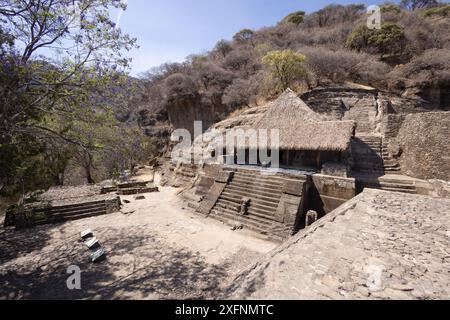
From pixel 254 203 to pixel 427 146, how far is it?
7305 mm

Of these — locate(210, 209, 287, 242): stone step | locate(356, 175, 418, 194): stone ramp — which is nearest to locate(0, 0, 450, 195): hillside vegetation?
locate(210, 209, 287, 242): stone step

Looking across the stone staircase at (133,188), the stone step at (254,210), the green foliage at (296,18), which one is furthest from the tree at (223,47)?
the stone step at (254,210)

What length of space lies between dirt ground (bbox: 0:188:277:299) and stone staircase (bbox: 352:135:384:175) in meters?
6.57

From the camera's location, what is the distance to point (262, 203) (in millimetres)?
8242

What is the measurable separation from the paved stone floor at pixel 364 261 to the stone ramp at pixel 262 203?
6.12 feet

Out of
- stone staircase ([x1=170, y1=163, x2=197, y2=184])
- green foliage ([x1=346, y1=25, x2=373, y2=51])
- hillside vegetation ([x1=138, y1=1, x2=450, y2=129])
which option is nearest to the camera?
stone staircase ([x1=170, y1=163, x2=197, y2=184])

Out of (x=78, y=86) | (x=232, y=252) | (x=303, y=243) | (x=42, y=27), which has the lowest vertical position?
(x=232, y=252)

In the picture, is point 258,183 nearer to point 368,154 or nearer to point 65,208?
point 368,154

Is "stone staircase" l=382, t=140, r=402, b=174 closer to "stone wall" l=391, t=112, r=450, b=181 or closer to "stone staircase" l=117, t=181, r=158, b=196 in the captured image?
"stone wall" l=391, t=112, r=450, b=181

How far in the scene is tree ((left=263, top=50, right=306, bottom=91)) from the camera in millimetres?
15414

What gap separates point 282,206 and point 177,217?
4.60 metres
